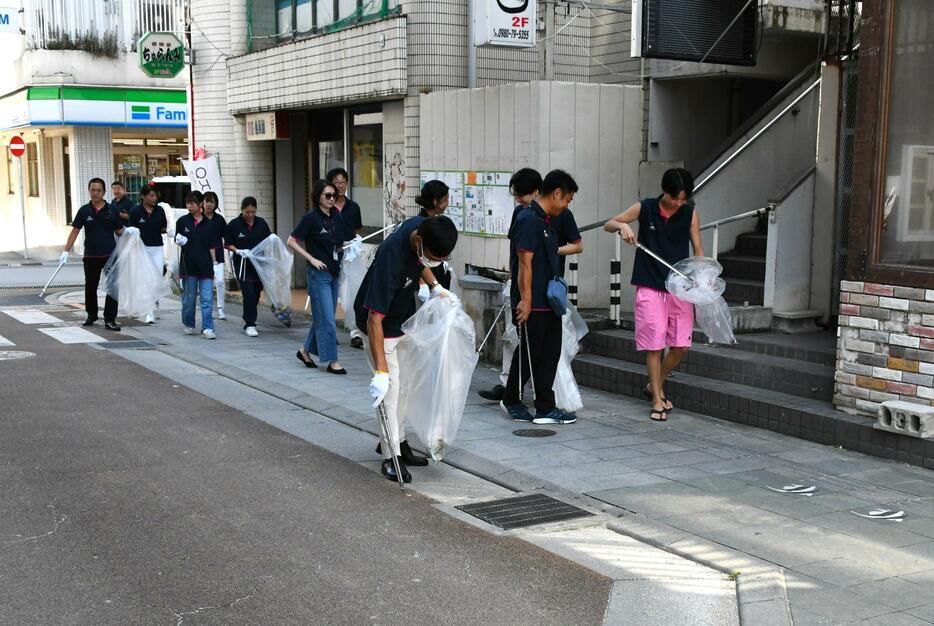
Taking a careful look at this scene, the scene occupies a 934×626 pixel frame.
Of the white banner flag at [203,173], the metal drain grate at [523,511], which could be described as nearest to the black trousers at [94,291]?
the white banner flag at [203,173]

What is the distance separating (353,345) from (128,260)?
3429 millimetres

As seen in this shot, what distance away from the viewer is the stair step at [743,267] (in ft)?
34.2

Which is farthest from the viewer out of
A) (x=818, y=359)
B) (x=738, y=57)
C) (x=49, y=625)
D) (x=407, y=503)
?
(x=738, y=57)

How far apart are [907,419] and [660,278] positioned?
212 cm

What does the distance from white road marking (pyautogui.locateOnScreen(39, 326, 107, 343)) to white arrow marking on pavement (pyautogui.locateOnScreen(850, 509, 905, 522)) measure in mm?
9362

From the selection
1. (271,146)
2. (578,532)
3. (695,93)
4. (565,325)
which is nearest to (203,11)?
(271,146)

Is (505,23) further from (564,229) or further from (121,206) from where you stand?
(121,206)

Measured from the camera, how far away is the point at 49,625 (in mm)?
4438

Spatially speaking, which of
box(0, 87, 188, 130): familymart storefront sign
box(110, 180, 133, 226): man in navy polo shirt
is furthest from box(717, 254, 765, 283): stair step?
box(0, 87, 188, 130): familymart storefront sign

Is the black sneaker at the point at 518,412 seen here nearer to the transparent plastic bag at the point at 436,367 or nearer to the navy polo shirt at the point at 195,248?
the transparent plastic bag at the point at 436,367

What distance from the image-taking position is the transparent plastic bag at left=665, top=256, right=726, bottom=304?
26.3 ft

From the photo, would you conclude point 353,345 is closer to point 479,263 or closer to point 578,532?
point 479,263

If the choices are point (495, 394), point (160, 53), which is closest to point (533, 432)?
point (495, 394)

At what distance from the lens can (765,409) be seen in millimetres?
7910
